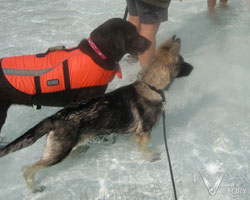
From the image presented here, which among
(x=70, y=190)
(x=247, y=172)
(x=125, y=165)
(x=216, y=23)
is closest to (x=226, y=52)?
(x=216, y=23)

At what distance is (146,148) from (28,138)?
4.10ft

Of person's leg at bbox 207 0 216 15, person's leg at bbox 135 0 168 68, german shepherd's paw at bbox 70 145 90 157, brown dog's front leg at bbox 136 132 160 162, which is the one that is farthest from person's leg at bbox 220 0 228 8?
german shepherd's paw at bbox 70 145 90 157

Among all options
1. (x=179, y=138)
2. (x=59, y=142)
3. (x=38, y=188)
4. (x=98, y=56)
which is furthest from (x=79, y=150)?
(x=179, y=138)

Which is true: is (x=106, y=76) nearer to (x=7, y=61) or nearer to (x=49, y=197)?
(x=7, y=61)

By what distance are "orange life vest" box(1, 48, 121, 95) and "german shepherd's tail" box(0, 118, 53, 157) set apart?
49cm

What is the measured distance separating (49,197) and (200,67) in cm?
Result: 313

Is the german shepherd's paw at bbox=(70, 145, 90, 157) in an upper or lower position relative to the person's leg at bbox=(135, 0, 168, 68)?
lower

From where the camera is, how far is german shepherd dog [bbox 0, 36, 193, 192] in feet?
7.01

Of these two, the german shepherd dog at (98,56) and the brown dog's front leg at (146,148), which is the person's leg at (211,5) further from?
the brown dog's front leg at (146,148)

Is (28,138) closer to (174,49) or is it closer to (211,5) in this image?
(174,49)

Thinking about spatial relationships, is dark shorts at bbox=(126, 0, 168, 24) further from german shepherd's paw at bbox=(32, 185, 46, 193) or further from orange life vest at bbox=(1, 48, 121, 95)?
german shepherd's paw at bbox=(32, 185, 46, 193)

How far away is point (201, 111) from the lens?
10.9 feet

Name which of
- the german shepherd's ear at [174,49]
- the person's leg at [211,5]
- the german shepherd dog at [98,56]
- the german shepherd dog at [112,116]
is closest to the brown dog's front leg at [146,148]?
the german shepherd dog at [112,116]

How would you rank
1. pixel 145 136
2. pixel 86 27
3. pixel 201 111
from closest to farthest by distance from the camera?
pixel 145 136, pixel 201 111, pixel 86 27
